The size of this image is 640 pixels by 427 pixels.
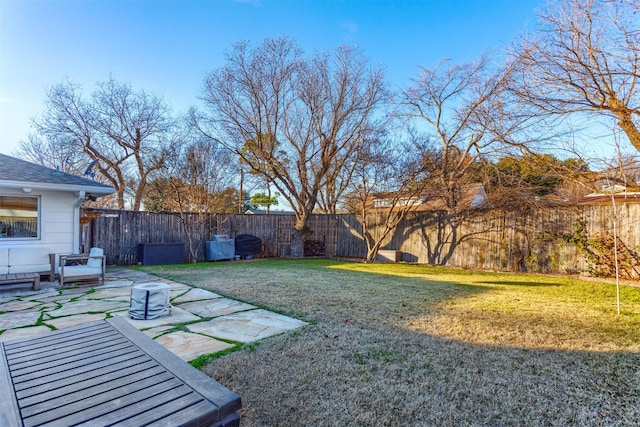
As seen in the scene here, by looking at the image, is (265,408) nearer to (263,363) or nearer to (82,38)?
(263,363)

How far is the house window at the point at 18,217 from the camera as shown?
19.5 ft

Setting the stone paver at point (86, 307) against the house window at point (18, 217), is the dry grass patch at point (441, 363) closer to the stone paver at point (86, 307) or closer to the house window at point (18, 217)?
the stone paver at point (86, 307)

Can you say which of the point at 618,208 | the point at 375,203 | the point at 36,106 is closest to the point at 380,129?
the point at 375,203

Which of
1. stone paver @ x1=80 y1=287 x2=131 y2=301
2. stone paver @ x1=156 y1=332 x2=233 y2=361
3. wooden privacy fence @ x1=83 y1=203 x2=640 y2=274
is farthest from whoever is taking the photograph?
wooden privacy fence @ x1=83 y1=203 x2=640 y2=274

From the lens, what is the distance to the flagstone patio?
3.12 meters

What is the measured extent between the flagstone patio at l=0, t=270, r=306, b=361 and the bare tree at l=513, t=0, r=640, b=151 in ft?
15.4

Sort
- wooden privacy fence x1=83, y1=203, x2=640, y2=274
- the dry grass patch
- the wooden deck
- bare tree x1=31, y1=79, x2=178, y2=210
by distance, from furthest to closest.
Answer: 1. bare tree x1=31, y1=79, x2=178, y2=210
2. wooden privacy fence x1=83, y1=203, x2=640, y2=274
3. the dry grass patch
4. the wooden deck

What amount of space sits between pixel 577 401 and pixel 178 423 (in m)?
2.39

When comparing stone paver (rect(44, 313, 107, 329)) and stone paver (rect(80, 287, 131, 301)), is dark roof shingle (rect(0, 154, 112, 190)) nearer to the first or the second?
stone paver (rect(80, 287, 131, 301))

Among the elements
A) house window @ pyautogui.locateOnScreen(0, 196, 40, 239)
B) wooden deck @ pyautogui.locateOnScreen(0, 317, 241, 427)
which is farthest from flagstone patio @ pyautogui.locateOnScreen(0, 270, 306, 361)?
house window @ pyautogui.locateOnScreen(0, 196, 40, 239)

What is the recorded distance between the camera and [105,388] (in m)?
1.40

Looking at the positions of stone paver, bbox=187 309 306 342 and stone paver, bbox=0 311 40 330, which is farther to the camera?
stone paver, bbox=0 311 40 330

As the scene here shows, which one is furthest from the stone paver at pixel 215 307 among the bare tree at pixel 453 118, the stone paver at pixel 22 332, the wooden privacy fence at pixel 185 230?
the bare tree at pixel 453 118

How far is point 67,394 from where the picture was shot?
1.35 metres
